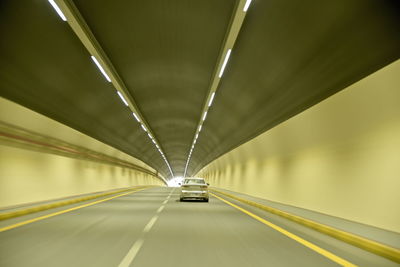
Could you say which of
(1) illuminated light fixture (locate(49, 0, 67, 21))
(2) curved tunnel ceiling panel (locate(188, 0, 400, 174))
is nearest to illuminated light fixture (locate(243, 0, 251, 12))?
(2) curved tunnel ceiling panel (locate(188, 0, 400, 174))

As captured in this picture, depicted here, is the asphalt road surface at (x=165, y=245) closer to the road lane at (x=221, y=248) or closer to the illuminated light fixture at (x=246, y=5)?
the road lane at (x=221, y=248)

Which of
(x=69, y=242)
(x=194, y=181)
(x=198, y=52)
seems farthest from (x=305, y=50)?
(x=194, y=181)

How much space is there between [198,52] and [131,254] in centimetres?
965

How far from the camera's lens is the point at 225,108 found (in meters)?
22.8

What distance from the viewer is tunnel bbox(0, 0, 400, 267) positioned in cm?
828

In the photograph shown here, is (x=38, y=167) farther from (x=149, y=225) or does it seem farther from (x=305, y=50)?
(x=305, y=50)

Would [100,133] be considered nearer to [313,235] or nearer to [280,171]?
[280,171]

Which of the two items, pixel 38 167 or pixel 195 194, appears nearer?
pixel 38 167

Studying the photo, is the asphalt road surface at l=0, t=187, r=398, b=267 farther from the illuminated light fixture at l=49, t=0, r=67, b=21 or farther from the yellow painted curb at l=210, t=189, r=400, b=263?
the illuminated light fixture at l=49, t=0, r=67, b=21

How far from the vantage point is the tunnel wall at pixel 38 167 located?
1544cm

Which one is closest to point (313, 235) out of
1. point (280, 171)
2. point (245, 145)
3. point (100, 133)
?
point (280, 171)

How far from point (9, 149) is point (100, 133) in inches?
469

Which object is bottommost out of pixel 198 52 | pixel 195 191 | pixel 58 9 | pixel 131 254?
pixel 131 254

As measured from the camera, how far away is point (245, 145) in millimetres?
27953
